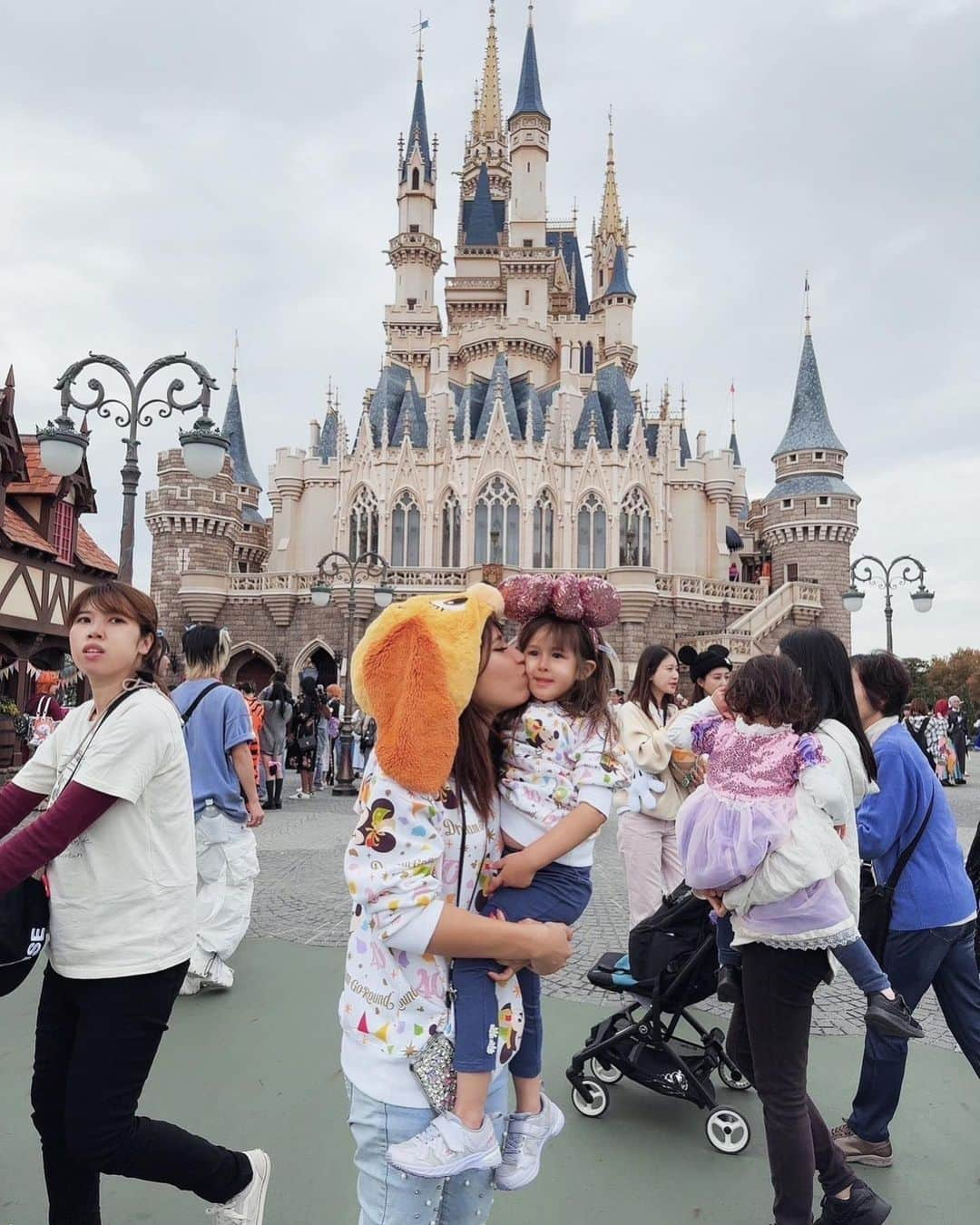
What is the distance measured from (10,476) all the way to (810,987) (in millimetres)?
15273

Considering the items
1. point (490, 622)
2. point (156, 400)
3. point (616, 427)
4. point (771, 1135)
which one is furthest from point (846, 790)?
point (616, 427)

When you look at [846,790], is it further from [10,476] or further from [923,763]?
[10,476]

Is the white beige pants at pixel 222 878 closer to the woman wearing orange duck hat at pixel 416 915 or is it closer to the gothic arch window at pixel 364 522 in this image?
the woman wearing orange duck hat at pixel 416 915

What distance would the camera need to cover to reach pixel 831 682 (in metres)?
2.62

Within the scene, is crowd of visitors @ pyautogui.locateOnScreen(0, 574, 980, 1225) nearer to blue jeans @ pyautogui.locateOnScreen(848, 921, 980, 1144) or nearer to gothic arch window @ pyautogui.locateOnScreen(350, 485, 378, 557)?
blue jeans @ pyautogui.locateOnScreen(848, 921, 980, 1144)

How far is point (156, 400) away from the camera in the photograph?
30.5ft

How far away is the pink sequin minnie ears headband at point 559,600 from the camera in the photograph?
188 cm

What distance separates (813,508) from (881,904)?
1420 inches

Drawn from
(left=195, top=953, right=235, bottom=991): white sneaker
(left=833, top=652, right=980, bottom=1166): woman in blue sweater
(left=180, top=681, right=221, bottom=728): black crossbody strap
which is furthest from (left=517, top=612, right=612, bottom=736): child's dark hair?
(left=195, top=953, right=235, bottom=991): white sneaker

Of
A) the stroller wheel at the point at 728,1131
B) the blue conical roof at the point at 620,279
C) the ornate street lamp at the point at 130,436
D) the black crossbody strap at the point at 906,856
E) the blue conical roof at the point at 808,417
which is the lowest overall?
the stroller wheel at the point at 728,1131

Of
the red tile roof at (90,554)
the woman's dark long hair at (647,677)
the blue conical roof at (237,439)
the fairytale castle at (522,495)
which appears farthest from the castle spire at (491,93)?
the woman's dark long hair at (647,677)

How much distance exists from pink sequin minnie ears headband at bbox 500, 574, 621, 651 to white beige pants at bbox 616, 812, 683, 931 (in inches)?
105

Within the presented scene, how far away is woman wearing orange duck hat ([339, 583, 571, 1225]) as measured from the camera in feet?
4.92

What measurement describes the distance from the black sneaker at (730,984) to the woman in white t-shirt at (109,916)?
4.79ft
